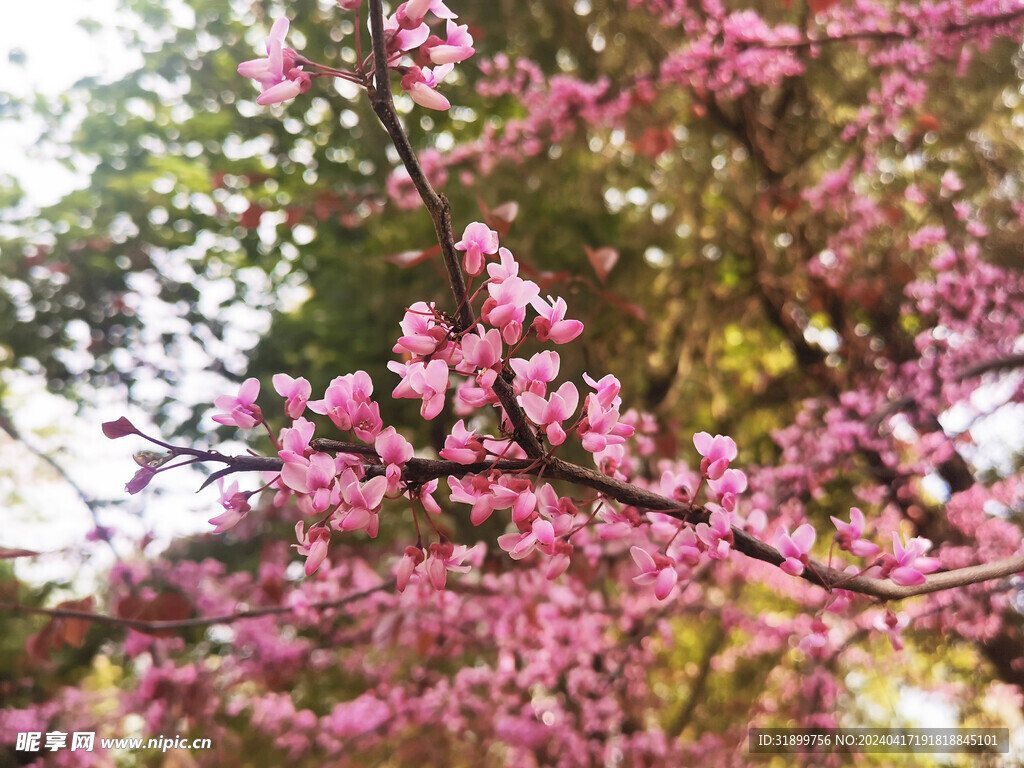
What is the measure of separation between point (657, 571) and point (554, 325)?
36cm

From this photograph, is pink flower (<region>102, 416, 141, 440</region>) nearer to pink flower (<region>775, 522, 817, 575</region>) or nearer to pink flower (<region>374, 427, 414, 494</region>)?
pink flower (<region>374, 427, 414, 494</region>)

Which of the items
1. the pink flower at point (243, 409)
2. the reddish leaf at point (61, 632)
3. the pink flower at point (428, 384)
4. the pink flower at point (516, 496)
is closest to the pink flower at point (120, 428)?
the pink flower at point (243, 409)

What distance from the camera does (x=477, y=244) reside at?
690mm

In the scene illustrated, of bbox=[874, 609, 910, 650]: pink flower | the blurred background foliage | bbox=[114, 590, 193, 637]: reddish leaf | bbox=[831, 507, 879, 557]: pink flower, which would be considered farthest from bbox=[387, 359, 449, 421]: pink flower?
the blurred background foliage

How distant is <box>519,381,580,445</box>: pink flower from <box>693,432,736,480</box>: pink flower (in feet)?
0.68

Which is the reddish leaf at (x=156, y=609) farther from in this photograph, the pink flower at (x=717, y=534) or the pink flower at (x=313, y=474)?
the pink flower at (x=717, y=534)

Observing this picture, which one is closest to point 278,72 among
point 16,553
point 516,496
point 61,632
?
point 516,496

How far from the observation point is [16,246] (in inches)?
135

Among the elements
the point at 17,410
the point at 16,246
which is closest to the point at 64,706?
the point at 17,410

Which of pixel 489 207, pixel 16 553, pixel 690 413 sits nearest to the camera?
pixel 16 553

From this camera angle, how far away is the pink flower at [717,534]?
2.48 ft

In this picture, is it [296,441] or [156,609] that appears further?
[156,609]

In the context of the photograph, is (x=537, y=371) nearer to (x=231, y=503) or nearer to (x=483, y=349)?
(x=483, y=349)

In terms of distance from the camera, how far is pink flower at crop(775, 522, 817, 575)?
0.77m
